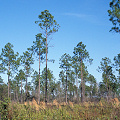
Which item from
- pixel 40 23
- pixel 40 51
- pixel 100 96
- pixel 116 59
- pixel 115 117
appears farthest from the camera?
pixel 116 59

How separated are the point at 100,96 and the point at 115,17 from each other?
977cm

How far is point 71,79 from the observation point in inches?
2024

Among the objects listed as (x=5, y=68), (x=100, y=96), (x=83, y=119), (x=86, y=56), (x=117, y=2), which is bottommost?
(x=83, y=119)

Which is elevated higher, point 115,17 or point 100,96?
point 115,17

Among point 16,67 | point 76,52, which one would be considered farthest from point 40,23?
point 16,67

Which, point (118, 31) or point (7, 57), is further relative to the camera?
point (7, 57)

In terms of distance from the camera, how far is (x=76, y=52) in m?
33.5

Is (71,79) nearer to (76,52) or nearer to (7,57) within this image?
(76,52)

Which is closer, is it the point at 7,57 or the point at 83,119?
the point at 83,119

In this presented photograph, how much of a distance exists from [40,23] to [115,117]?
712 inches

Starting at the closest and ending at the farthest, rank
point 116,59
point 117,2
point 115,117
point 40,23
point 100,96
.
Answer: point 115,117
point 100,96
point 117,2
point 40,23
point 116,59

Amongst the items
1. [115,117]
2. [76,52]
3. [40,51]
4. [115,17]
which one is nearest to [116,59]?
[76,52]

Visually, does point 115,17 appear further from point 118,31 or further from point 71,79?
point 71,79

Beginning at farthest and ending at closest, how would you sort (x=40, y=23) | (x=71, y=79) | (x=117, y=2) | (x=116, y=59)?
1. (x=71, y=79)
2. (x=116, y=59)
3. (x=40, y=23)
4. (x=117, y=2)
